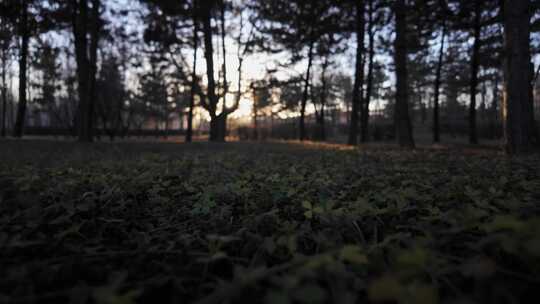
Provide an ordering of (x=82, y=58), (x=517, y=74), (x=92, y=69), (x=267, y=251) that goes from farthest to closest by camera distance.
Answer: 1. (x=92, y=69)
2. (x=82, y=58)
3. (x=517, y=74)
4. (x=267, y=251)

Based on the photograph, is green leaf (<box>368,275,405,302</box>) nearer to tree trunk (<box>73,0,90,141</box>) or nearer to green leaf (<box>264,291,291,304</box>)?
green leaf (<box>264,291,291,304</box>)

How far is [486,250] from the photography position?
3.00 feet

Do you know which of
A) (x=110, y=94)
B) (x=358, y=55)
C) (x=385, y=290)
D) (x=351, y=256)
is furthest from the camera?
(x=110, y=94)

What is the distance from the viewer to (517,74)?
5.30 meters

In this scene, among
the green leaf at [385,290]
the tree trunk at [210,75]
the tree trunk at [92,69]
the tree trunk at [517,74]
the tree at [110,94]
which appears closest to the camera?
the green leaf at [385,290]

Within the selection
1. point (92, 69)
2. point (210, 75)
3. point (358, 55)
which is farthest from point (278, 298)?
point (210, 75)

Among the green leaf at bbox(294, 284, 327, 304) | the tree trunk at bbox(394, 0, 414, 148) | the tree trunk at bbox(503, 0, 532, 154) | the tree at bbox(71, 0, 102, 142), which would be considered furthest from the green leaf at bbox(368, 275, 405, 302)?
the tree at bbox(71, 0, 102, 142)

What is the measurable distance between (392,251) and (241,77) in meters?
19.0

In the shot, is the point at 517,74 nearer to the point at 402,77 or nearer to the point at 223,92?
the point at 402,77

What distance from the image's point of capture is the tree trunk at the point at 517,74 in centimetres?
520

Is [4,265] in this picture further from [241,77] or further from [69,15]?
[241,77]

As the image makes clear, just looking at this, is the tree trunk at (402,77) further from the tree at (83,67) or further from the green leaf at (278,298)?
the tree at (83,67)

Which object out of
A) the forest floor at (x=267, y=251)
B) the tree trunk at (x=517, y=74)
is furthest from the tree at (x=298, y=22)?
the forest floor at (x=267, y=251)

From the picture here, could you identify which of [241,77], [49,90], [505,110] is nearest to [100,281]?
[505,110]
